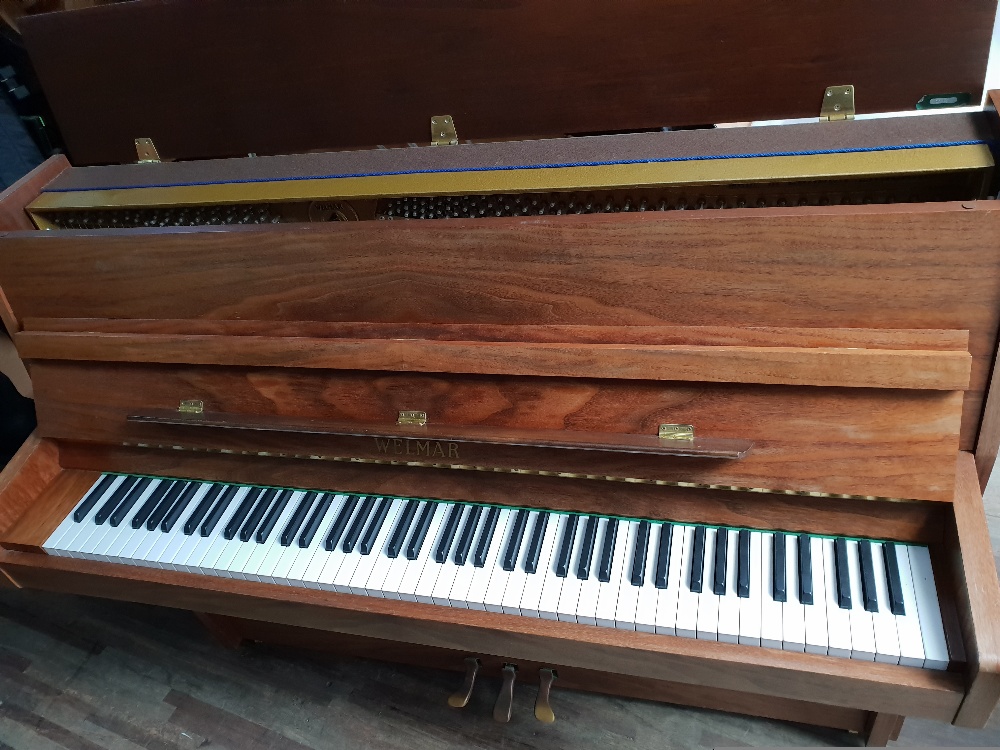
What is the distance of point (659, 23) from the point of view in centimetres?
132

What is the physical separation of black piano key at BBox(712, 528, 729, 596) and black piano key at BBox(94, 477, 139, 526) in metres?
1.36

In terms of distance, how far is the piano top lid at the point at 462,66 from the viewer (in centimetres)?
125

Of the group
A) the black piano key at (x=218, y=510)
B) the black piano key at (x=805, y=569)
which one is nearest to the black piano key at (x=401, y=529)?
the black piano key at (x=218, y=510)

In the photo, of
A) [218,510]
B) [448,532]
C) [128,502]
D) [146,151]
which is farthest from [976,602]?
[146,151]

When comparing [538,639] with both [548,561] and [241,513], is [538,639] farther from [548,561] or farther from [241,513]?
[241,513]

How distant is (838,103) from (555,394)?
2.45 ft

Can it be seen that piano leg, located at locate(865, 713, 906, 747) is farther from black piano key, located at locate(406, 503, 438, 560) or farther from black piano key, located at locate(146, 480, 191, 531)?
black piano key, located at locate(146, 480, 191, 531)

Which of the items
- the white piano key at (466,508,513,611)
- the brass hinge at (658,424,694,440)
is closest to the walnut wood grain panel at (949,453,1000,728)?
the brass hinge at (658,424,694,440)

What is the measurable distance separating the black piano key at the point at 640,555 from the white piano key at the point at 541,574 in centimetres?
12

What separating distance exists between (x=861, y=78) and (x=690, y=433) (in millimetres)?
712

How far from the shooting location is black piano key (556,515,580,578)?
1.32m

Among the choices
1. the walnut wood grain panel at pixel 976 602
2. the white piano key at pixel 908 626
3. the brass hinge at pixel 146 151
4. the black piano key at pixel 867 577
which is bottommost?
the white piano key at pixel 908 626

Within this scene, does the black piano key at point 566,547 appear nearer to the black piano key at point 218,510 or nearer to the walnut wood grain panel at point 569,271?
the walnut wood grain panel at point 569,271

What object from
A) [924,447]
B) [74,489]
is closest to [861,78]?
[924,447]
